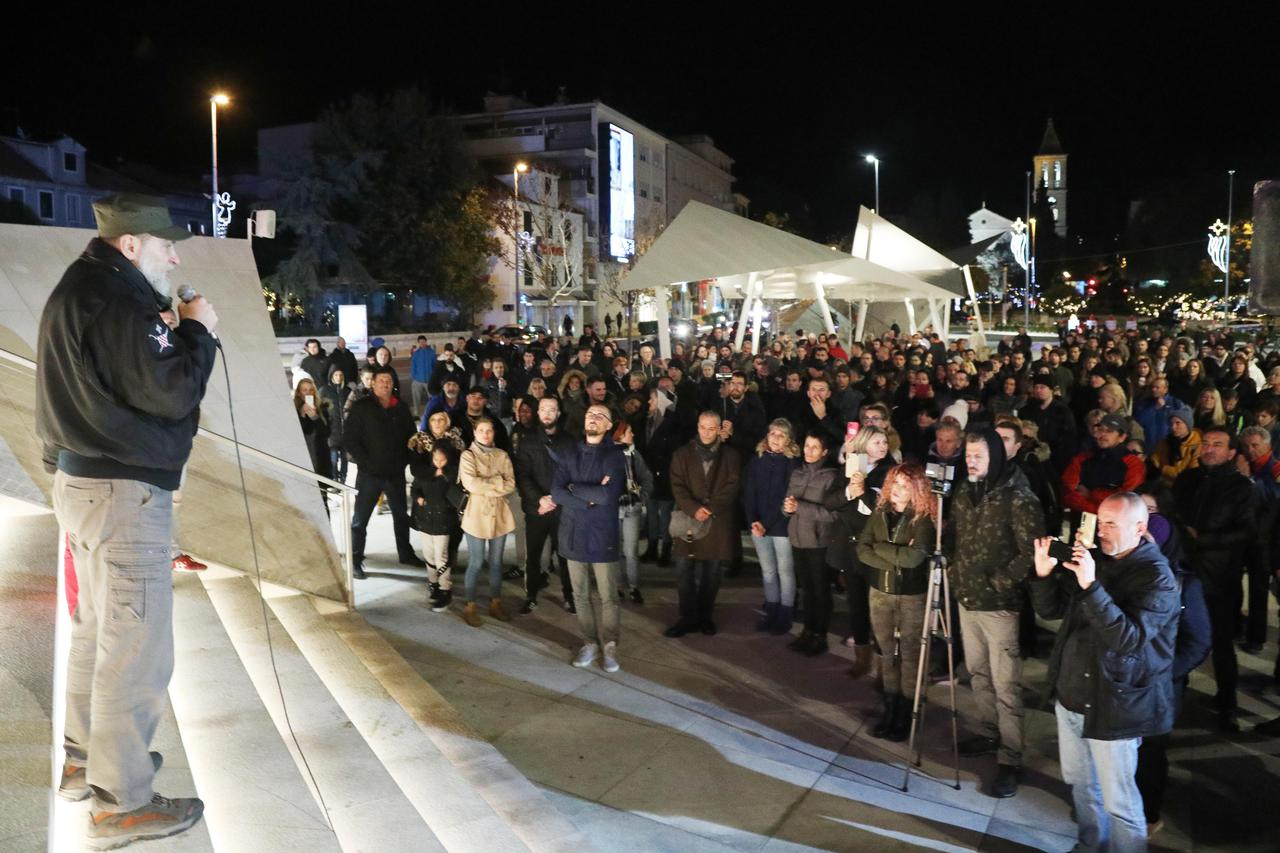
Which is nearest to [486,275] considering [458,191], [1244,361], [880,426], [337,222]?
[458,191]

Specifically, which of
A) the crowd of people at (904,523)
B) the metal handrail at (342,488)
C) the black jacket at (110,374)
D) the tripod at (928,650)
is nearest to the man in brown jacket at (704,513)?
the crowd of people at (904,523)

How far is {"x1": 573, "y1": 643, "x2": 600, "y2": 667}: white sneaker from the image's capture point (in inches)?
256

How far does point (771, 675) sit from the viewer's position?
6.50 meters

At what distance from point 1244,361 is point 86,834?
1420cm

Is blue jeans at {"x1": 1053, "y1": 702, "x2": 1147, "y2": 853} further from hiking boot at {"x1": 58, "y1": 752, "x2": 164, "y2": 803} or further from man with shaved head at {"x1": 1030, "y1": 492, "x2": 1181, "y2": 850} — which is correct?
hiking boot at {"x1": 58, "y1": 752, "x2": 164, "y2": 803}

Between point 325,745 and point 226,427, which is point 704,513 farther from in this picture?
point 226,427

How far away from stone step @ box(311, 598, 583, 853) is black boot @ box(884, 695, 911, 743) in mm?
2257

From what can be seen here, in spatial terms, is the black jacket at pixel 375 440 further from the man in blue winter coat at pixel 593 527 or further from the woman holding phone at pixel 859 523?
the woman holding phone at pixel 859 523

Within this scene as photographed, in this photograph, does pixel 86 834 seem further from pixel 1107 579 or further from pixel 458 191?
pixel 458 191

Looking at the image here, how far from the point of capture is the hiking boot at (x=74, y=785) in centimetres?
295

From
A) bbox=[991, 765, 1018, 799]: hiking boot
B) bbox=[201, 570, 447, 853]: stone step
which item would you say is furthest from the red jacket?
bbox=[201, 570, 447, 853]: stone step

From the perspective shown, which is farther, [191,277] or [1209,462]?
[191,277]

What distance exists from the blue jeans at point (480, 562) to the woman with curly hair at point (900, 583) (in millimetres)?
3194

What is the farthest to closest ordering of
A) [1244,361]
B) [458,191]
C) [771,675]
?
1. [458,191]
2. [1244,361]
3. [771,675]
